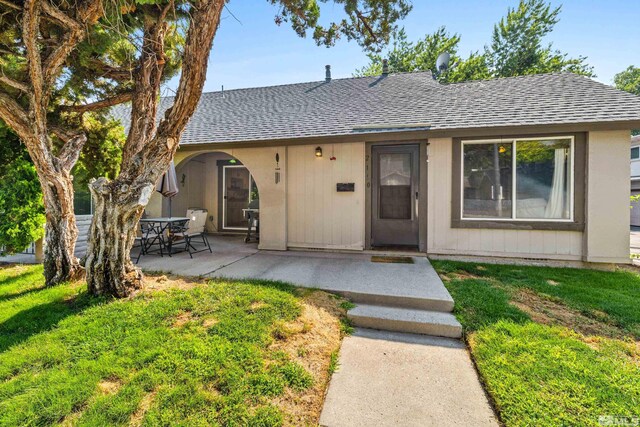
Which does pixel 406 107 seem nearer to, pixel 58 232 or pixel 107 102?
pixel 107 102

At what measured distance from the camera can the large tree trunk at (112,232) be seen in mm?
3281

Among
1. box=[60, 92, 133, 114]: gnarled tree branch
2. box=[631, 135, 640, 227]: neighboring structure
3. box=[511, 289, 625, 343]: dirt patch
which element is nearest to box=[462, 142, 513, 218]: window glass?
box=[511, 289, 625, 343]: dirt patch

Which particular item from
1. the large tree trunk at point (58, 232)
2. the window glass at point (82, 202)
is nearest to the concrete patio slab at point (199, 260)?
the large tree trunk at point (58, 232)

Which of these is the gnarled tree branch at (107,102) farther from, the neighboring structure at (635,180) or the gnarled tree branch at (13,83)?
the neighboring structure at (635,180)

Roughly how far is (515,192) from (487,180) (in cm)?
53

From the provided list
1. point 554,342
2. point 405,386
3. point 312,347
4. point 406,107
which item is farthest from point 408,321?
point 406,107

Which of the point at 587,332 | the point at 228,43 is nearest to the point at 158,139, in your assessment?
the point at 228,43

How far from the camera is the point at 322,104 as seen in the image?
24.7 feet

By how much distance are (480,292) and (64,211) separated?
5816 millimetres

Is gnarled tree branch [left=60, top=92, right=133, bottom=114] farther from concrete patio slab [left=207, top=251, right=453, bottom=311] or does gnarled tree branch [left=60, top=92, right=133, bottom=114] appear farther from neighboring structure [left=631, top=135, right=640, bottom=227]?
neighboring structure [left=631, top=135, right=640, bottom=227]

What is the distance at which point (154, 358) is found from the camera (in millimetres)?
2307

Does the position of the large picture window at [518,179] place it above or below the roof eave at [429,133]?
below

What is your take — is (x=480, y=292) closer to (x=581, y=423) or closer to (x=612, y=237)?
(x=581, y=423)

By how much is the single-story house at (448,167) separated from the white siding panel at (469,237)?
0.02 meters
